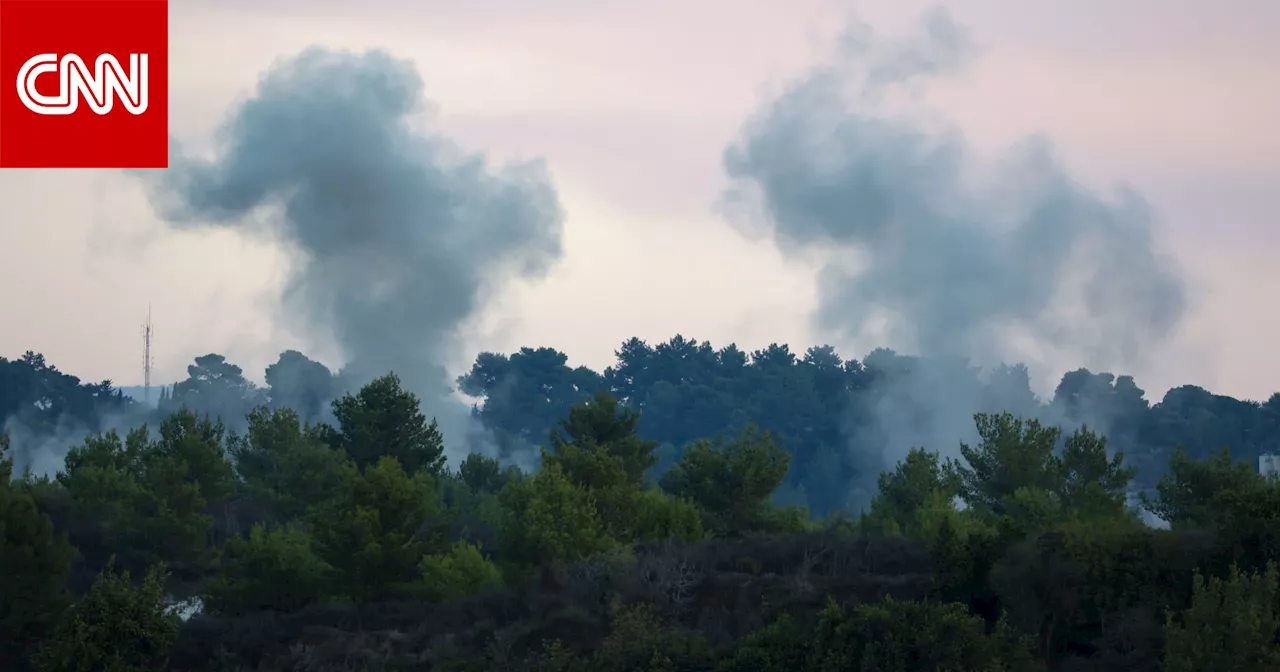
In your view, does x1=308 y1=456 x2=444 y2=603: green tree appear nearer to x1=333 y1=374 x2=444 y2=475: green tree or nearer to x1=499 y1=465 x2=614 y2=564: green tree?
x1=499 y1=465 x2=614 y2=564: green tree

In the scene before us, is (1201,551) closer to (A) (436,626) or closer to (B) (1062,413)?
(A) (436,626)

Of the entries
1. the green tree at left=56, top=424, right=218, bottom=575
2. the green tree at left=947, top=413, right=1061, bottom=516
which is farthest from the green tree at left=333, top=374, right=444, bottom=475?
the green tree at left=947, top=413, right=1061, bottom=516

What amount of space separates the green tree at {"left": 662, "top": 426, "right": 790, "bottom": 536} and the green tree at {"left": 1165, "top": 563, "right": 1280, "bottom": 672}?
25211 millimetres

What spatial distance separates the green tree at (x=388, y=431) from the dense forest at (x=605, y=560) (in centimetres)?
11

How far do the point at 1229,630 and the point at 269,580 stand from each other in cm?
Result: 3033

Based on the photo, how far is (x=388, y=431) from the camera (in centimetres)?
6200

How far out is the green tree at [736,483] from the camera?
58.0 m

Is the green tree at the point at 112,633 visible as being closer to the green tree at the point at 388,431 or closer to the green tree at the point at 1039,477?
the green tree at the point at 388,431

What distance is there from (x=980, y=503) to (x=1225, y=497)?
2041 centimetres

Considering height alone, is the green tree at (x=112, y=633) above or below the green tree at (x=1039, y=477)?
below

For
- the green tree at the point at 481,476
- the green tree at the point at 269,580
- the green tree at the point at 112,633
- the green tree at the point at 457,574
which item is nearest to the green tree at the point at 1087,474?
the green tree at the point at 457,574

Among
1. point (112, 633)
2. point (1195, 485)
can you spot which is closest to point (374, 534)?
point (112, 633)

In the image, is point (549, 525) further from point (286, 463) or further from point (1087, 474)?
point (1087, 474)

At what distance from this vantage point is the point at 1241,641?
31.6 meters
